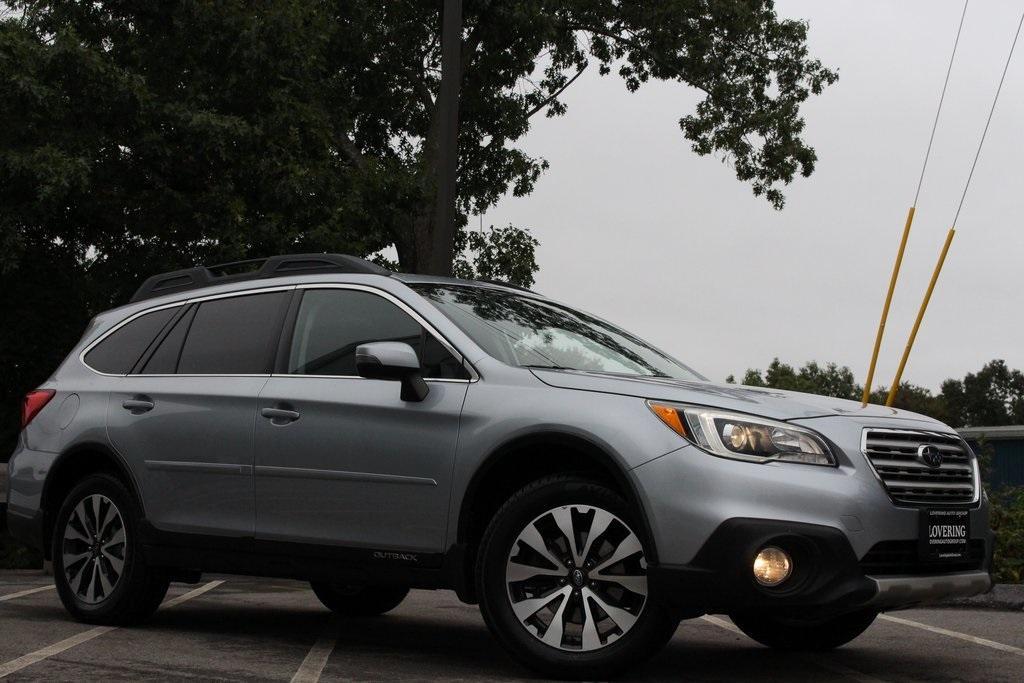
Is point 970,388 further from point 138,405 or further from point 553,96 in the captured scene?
point 138,405

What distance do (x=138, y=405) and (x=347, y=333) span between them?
1472mm

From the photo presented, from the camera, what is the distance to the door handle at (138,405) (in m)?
7.68

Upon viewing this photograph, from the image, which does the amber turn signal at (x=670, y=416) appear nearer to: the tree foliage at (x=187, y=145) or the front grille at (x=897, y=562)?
the front grille at (x=897, y=562)

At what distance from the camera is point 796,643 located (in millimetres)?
7250

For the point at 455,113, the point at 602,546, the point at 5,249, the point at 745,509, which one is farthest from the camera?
the point at 5,249

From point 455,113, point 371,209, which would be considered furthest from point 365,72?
point 455,113

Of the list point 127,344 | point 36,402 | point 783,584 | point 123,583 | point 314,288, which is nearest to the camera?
point 783,584

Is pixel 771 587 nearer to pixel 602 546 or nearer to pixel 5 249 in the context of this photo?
pixel 602 546

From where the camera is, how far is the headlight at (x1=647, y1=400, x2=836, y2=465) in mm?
5562

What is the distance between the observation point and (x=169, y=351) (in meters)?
7.94

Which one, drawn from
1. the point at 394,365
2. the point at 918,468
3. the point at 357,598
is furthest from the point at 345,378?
the point at 918,468

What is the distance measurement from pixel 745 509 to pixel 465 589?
1431 millimetres

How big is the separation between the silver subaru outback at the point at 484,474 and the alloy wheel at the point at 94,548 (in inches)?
0.6

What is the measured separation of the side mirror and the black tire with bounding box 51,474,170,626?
2054 mm
